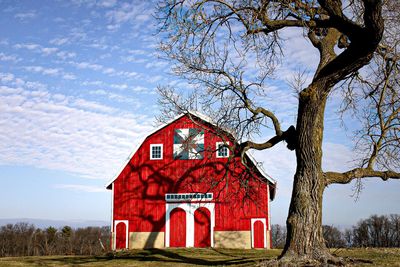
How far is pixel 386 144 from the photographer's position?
1507 centimetres

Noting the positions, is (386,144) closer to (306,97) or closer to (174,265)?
(306,97)

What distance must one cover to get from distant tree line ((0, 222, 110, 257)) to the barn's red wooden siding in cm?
3689

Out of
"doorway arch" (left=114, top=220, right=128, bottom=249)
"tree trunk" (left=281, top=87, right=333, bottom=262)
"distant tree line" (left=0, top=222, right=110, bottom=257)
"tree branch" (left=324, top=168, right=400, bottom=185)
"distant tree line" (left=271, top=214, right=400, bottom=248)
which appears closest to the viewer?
"tree trunk" (left=281, top=87, right=333, bottom=262)

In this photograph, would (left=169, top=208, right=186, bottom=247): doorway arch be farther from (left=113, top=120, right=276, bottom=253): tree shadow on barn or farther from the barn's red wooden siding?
the barn's red wooden siding

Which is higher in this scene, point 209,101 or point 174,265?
point 209,101

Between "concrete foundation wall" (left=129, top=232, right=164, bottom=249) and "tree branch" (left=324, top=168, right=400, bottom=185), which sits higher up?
"tree branch" (left=324, top=168, right=400, bottom=185)

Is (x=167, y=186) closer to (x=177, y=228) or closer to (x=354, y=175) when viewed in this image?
(x=177, y=228)

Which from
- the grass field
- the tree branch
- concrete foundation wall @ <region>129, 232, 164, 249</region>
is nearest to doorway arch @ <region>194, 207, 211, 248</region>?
the grass field

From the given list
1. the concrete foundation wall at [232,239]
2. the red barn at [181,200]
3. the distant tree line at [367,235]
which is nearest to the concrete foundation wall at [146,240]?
the red barn at [181,200]

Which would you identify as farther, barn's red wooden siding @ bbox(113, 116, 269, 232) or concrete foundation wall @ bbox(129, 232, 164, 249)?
concrete foundation wall @ bbox(129, 232, 164, 249)

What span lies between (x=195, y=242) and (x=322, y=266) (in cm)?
1366

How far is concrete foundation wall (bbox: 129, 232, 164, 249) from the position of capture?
971 inches

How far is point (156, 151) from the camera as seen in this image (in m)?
25.8

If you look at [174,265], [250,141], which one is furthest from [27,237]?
[250,141]
